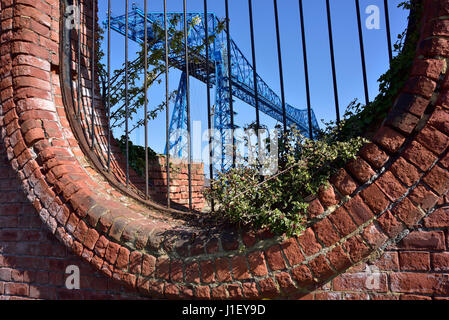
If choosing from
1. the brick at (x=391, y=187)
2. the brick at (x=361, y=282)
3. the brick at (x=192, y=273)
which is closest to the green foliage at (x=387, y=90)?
the brick at (x=391, y=187)

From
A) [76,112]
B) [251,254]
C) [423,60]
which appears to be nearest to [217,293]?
[251,254]

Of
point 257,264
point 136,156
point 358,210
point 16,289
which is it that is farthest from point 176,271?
point 136,156

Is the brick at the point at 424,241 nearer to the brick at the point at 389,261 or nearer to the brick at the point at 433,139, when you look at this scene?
the brick at the point at 389,261

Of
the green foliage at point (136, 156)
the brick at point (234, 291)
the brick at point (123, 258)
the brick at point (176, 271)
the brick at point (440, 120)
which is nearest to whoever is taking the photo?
the brick at point (440, 120)

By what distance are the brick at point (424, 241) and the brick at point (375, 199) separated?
0.58ft

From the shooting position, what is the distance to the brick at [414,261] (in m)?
1.45

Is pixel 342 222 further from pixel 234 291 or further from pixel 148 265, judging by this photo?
pixel 148 265

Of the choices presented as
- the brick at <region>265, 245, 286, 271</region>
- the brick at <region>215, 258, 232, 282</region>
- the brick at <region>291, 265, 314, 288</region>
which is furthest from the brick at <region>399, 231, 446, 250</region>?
the brick at <region>215, 258, 232, 282</region>

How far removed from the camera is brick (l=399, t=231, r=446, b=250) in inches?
56.6

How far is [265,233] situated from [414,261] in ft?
2.22

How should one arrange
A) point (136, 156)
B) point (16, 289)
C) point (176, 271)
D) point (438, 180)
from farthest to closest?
point (136, 156) < point (16, 289) < point (176, 271) < point (438, 180)

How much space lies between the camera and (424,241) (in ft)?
4.77

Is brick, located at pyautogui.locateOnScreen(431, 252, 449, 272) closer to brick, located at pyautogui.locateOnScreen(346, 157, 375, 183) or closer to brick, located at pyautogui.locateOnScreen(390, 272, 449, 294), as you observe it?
brick, located at pyautogui.locateOnScreen(390, 272, 449, 294)
